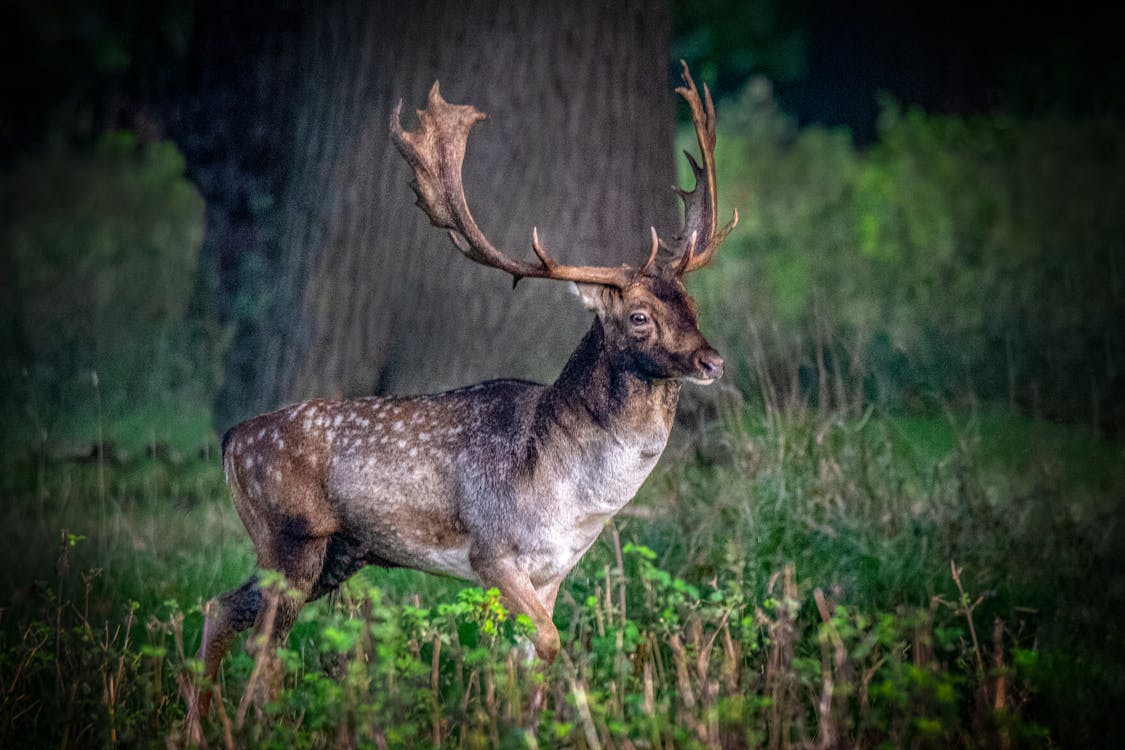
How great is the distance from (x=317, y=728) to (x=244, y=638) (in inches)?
58.7

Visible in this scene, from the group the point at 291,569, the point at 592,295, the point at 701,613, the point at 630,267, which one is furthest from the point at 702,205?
the point at 291,569

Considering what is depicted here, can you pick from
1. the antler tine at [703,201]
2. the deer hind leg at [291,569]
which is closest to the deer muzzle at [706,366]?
the antler tine at [703,201]

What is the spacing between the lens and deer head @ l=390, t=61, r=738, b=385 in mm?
4711

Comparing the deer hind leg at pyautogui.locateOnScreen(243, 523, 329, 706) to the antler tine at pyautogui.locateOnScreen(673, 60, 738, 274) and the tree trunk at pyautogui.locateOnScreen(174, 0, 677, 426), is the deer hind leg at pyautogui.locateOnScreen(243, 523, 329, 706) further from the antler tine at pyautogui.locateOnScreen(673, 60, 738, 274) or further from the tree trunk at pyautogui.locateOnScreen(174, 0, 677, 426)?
the tree trunk at pyautogui.locateOnScreen(174, 0, 677, 426)

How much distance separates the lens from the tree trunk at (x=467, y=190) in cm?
722

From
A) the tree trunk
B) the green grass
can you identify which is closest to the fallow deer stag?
the green grass

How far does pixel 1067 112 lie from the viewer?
645 inches

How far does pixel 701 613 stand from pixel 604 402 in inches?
34.6

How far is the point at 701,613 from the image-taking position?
14.8 ft

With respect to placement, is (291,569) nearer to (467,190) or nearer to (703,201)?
(703,201)

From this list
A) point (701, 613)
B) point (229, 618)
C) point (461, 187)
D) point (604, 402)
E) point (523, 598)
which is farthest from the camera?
point (461, 187)

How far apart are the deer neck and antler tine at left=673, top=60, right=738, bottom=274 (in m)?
0.50

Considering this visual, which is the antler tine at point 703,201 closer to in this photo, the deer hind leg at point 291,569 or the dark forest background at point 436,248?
the dark forest background at point 436,248

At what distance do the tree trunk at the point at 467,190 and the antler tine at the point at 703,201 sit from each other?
188 centimetres
